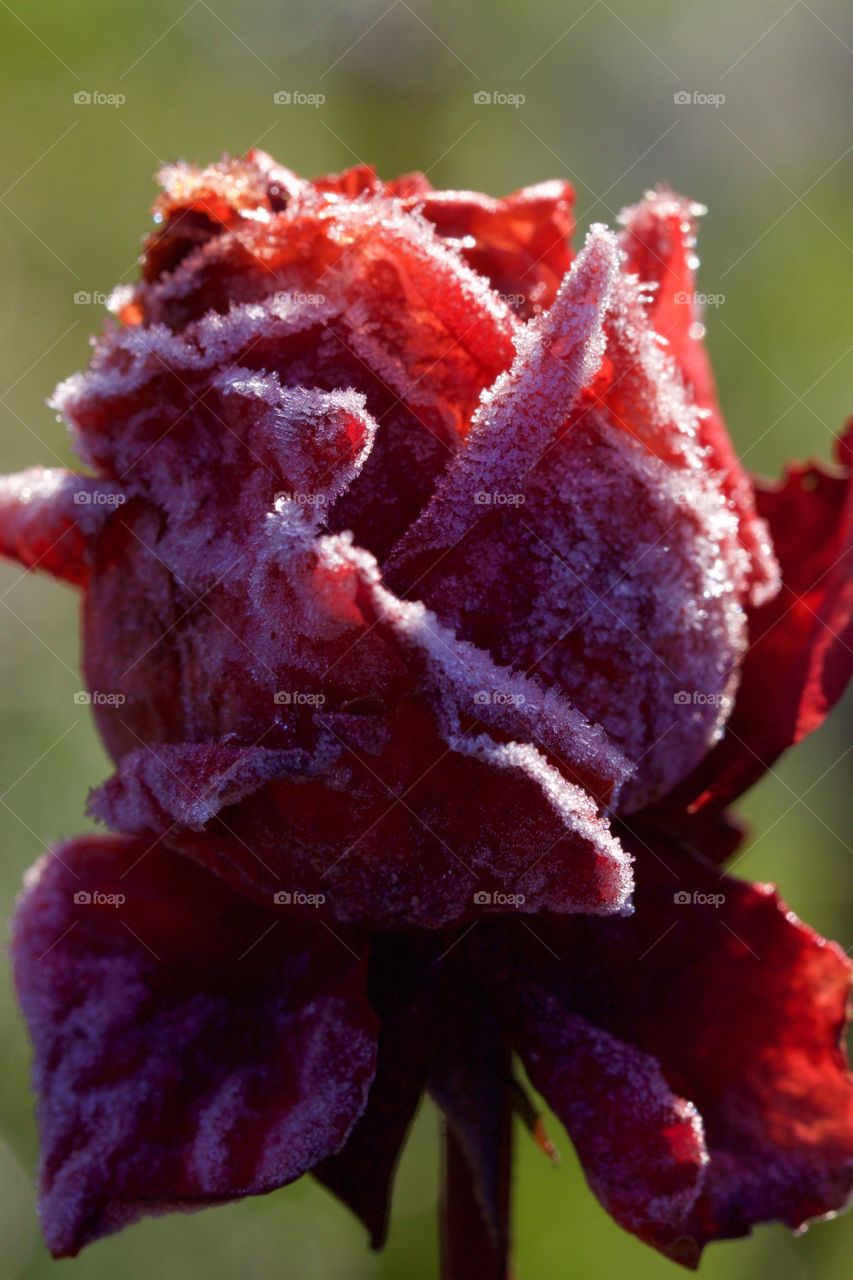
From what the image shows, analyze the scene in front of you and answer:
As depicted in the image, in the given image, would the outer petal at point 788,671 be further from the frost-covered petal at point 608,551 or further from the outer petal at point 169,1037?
the outer petal at point 169,1037

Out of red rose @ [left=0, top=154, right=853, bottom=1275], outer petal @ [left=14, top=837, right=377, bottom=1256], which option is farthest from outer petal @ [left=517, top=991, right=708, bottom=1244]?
outer petal @ [left=14, top=837, right=377, bottom=1256]

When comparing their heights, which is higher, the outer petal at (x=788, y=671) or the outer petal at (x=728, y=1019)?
the outer petal at (x=788, y=671)

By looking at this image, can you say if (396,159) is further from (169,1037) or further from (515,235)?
(169,1037)

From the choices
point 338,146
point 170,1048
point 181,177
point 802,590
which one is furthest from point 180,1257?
point 338,146

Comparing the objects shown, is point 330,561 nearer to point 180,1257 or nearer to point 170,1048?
point 170,1048

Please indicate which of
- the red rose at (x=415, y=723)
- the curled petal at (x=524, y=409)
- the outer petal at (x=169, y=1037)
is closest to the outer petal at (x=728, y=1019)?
the red rose at (x=415, y=723)
